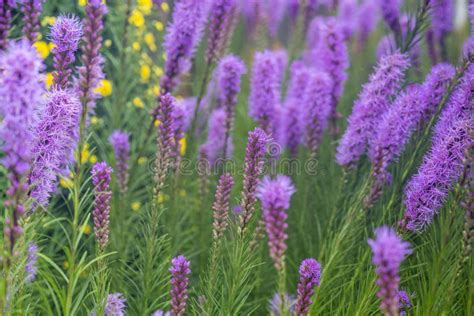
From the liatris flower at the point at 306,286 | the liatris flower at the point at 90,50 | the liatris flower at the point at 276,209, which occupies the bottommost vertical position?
the liatris flower at the point at 306,286

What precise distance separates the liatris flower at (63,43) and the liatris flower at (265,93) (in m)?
1.48

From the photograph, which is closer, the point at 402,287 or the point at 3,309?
the point at 3,309

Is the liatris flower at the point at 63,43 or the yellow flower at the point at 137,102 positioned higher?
the yellow flower at the point at 137,102

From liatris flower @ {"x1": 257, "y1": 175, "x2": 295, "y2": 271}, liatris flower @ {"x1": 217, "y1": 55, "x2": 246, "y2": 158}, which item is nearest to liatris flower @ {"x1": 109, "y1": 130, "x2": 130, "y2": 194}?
liatris flower @ {"x1": 217, "y1": 55, "x2": 246, "y2": 158}

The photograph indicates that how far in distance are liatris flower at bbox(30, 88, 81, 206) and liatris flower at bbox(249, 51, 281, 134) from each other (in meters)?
1.55

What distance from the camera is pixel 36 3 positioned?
2.15 meters

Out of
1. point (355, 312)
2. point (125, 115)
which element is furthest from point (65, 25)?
point (125, 115)

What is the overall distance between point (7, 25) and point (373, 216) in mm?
1826

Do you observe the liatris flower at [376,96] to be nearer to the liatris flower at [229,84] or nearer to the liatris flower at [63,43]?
the liatris flower at [229,84]

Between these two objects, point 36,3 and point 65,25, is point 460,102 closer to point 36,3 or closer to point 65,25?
point 65,25

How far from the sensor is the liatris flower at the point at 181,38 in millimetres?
3146

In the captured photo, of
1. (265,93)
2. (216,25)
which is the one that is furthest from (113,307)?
(216,25)

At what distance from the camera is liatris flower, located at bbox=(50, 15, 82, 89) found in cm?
198

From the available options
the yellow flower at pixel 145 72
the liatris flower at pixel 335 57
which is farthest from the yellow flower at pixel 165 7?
the liatris flower at pixel 335 57
